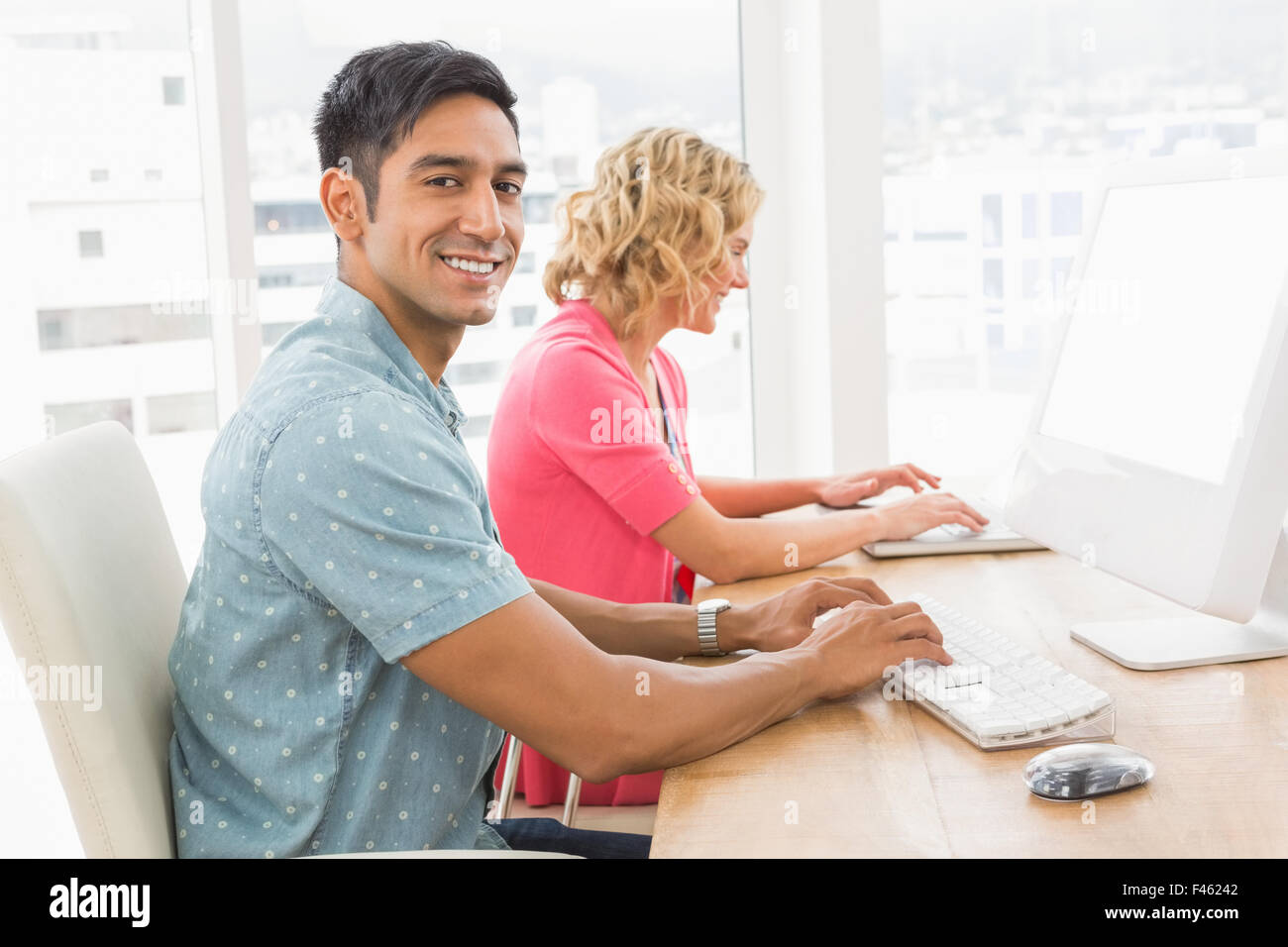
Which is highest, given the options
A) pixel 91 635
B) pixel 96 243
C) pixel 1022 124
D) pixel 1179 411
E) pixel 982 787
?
pixel 1022 124

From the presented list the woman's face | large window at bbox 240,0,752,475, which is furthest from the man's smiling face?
large window at bbox 240,0,752,475

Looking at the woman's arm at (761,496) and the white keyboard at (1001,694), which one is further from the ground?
the woman's arm at (761,496)

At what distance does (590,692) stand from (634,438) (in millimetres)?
615

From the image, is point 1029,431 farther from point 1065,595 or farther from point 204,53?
point 204,53

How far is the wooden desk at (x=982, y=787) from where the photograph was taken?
769mm

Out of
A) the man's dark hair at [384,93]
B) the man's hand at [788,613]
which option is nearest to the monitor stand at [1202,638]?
the man's hand at [788,613]

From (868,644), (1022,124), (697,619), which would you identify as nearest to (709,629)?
(697,619)

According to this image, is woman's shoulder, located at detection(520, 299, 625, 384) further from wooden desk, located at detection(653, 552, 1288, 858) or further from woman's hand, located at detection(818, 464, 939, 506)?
wooden desk, located at detection(653, 552, 1288, 858)

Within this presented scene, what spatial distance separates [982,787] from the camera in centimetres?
85

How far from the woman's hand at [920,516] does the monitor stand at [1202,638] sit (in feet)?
1.35

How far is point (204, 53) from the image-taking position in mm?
2275

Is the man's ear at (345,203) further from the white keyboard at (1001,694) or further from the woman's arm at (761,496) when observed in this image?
the woman's arm at (761,496)

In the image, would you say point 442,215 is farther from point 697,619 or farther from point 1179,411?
point 1179,411
